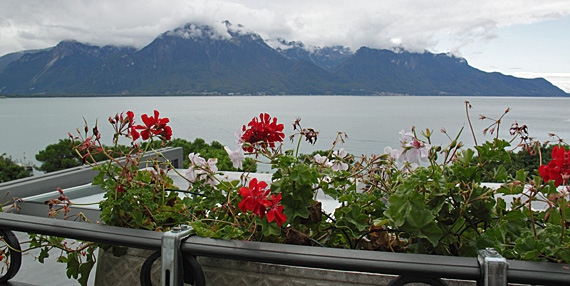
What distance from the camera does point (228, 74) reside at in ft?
335

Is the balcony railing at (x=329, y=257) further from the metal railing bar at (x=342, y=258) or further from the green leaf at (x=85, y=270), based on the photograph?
the green leaf at (x=85, y=270)

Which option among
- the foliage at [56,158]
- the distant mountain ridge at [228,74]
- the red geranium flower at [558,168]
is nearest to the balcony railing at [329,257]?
the red geranium flower at [558,168]

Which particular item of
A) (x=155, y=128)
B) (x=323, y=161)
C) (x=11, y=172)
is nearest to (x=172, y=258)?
(x=155, y=128)

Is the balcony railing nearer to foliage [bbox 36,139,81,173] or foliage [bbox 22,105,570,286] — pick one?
foliage [bbox 22,105,570,286]

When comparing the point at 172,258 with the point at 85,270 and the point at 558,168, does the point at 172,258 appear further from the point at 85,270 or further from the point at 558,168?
the point at 558,168

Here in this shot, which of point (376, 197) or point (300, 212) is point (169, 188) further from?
point (376, 197)

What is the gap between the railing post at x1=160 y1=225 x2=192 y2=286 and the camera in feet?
2.41

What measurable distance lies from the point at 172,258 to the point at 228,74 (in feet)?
342

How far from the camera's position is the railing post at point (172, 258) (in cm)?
73

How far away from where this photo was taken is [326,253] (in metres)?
0.65

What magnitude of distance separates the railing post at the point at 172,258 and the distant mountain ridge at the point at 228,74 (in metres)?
89.9

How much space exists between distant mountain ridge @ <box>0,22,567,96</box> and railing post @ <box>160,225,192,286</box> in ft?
295

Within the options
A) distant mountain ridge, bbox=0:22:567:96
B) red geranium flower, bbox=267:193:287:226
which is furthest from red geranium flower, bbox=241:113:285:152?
distant mountain ridge, bbox=0:22:567:96

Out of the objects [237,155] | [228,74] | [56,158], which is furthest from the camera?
[228,74]
